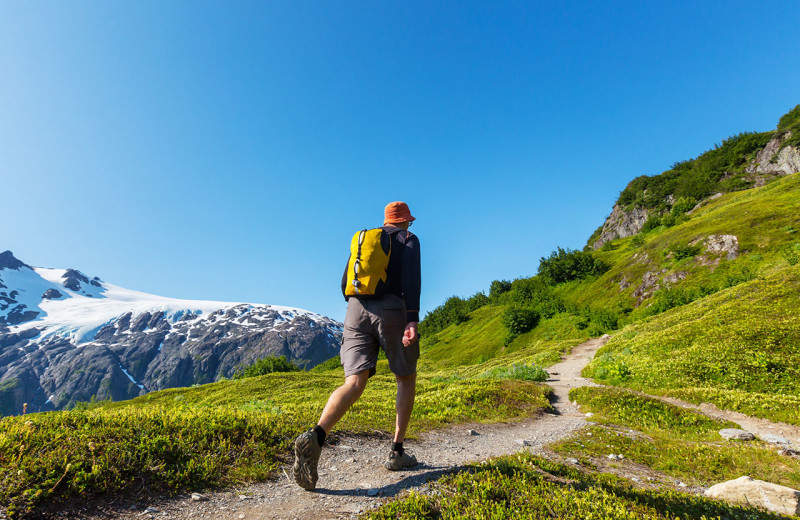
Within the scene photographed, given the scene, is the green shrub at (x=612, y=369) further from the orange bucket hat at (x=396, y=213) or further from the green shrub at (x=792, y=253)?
the green shrub at (x=792, y=253)

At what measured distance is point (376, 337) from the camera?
4.85 meters

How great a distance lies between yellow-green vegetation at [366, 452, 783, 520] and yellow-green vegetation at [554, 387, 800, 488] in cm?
237

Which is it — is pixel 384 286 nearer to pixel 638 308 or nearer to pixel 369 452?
pixel 369 452

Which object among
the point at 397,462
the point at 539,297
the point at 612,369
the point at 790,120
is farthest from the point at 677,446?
the point at 790,120

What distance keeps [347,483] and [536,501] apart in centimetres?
241

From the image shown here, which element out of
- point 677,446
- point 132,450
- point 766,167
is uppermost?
point 766,167

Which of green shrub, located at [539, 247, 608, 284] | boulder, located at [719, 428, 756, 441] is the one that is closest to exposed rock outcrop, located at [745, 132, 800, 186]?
green shrub, located at [539, 247, 608, 284]

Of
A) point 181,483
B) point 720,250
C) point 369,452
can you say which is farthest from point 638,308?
point 181,483

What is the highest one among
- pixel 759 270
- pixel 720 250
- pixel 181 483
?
pixel 720 250

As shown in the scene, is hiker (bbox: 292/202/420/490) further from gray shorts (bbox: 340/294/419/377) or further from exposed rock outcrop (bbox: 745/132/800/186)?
exposed rock outcrop (bbox: 745/132/800/186)

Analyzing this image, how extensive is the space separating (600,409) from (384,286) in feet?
34.2

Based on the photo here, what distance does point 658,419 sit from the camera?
1002 cm

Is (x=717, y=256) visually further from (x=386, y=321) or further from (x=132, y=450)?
(x=132, y=450)

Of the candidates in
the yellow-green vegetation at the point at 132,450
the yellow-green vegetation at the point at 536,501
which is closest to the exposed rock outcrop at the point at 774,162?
the yellow-green vegetation at the point at 536,501
